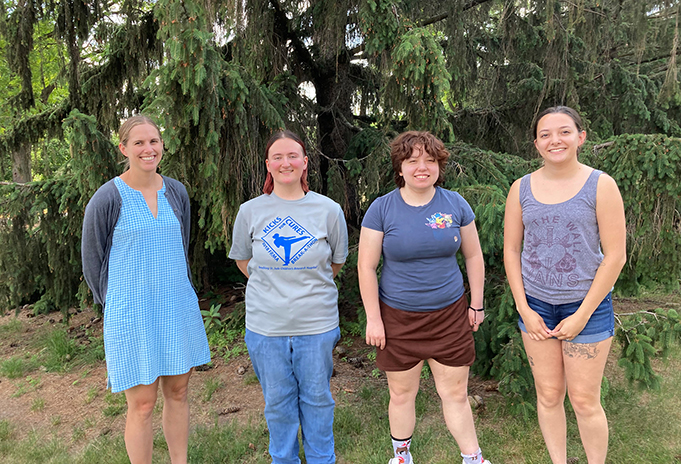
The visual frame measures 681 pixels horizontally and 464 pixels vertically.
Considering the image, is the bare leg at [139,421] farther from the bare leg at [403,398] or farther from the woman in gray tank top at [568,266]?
the woman in gray tank top at [568,266]

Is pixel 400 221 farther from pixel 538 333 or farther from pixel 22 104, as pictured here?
pixel 22 104

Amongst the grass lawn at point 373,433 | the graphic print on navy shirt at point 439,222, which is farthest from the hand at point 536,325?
the grass lawn at point 373,433

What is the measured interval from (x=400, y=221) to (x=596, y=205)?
91cm

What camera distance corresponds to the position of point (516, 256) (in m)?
2.31

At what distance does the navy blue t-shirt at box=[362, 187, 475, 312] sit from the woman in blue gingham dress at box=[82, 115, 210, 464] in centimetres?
108

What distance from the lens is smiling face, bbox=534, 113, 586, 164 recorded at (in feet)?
6.72

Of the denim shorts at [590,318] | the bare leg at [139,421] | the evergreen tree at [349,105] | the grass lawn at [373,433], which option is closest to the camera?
the denim shorts at [590,318]

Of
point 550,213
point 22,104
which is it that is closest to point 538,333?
point 550,213

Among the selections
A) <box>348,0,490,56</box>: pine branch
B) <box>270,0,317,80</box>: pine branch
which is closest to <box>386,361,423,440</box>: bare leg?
<box>348,0,490,56</box>: pine branch

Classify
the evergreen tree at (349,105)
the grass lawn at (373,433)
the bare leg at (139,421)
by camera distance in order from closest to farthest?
the bare leg at (139,421), the grass lawn at (373,433), the evergreen tree at (349,105)

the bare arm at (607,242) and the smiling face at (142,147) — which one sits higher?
the smiling face at (142,147)

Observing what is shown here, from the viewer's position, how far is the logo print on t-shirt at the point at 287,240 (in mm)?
2279

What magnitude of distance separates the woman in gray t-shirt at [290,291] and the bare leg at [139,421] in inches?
22.1

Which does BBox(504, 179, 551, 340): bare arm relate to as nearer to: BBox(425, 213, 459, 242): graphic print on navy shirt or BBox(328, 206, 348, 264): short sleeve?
BBox(425, 213, 459, 242): graphic print on navy shirt
